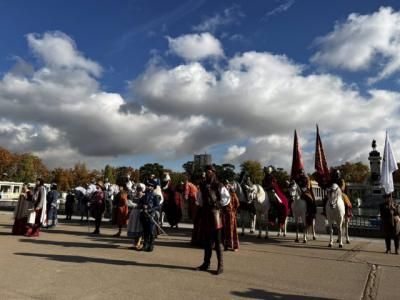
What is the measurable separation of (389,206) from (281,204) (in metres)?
A: 4.21

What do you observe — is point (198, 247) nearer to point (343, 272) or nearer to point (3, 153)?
point (343, 272)

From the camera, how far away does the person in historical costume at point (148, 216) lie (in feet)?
38.1

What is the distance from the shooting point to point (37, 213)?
14.9 metres

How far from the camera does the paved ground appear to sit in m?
7.07

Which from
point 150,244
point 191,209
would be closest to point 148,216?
point 150,244

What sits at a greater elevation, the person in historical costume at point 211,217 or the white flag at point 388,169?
the white flag at point 388,169

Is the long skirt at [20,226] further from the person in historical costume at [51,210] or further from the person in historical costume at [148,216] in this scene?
the person in historical costume at [148,216]

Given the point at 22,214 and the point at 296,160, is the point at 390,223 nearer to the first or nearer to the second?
the point at 296,160

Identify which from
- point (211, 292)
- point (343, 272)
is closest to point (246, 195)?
point (343, 272)

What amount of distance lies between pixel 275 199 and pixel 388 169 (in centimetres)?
481

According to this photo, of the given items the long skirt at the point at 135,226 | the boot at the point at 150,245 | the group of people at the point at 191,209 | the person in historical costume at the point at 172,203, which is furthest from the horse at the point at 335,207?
the person in historical costume at the point at 172,203

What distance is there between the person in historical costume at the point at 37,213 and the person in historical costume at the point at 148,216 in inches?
192

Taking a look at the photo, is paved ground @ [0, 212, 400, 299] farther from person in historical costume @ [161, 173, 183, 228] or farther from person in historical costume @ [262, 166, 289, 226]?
person in historical costume @ [161, 173, 183, 228]

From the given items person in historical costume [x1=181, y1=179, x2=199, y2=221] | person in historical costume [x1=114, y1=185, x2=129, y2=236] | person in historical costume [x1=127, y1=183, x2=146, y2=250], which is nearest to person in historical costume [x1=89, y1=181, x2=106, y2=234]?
person in historical costume [x1=114, y1=185, x2=129, y2=236]
